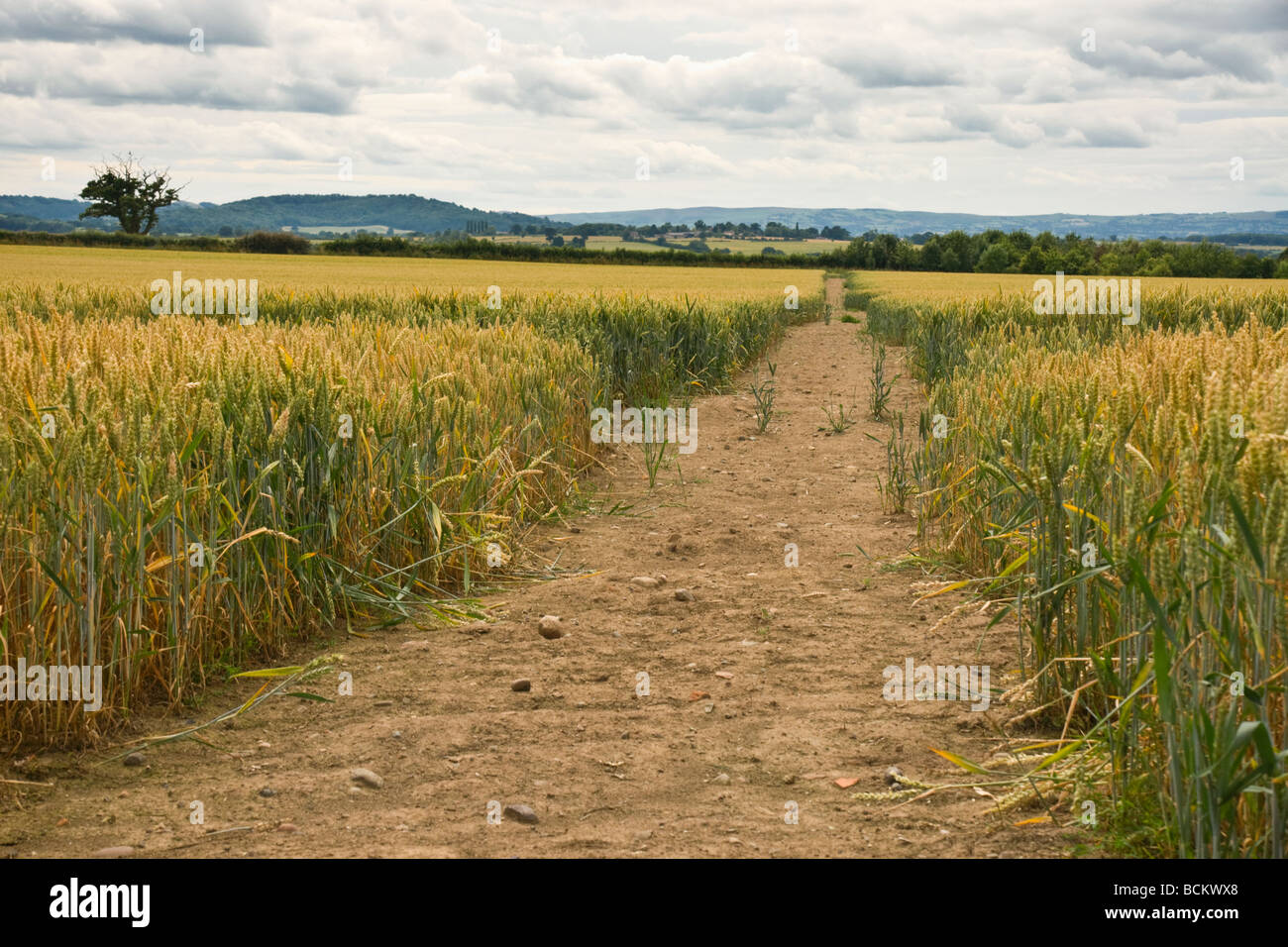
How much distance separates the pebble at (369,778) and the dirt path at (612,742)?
4 centimetres

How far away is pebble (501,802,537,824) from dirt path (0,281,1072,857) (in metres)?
0.04

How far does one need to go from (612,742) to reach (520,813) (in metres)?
0.61

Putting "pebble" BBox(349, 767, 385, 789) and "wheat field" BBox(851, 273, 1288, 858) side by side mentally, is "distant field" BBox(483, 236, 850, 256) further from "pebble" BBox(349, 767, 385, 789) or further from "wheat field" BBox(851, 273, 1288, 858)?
"pebble" BBox(349, 767, 385, 789)

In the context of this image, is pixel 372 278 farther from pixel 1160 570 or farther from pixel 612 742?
pixel 1160 570

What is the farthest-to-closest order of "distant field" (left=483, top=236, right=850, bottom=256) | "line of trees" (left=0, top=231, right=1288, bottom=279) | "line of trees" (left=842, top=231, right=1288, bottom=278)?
"distant field" (left=483, top=236, right=850, bottom=256)
"line of trees" (left=842, top=231, right=1288, bottom=278)
"line of trees" (left=0, top=231, right=1288, bottom=279)

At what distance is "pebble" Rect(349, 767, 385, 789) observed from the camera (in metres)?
2.86

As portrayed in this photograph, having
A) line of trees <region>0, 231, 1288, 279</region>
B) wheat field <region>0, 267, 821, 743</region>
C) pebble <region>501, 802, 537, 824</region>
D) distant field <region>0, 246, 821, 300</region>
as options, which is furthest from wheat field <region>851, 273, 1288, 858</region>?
line of trees <region>0, 231, 1288, 279</region>

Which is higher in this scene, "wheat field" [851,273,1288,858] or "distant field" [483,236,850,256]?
"distant field" [483,236,850,256]

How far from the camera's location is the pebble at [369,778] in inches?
112

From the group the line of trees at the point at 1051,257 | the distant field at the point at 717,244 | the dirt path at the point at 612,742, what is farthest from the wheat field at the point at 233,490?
the line of trees at the point at 1051,257

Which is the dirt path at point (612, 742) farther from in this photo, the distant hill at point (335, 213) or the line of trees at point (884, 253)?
the distant hill at point (335, 213)

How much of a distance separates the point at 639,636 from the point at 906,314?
15.6 m

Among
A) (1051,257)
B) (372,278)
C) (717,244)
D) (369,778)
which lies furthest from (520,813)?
(717,244)

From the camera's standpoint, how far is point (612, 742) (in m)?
3.21
